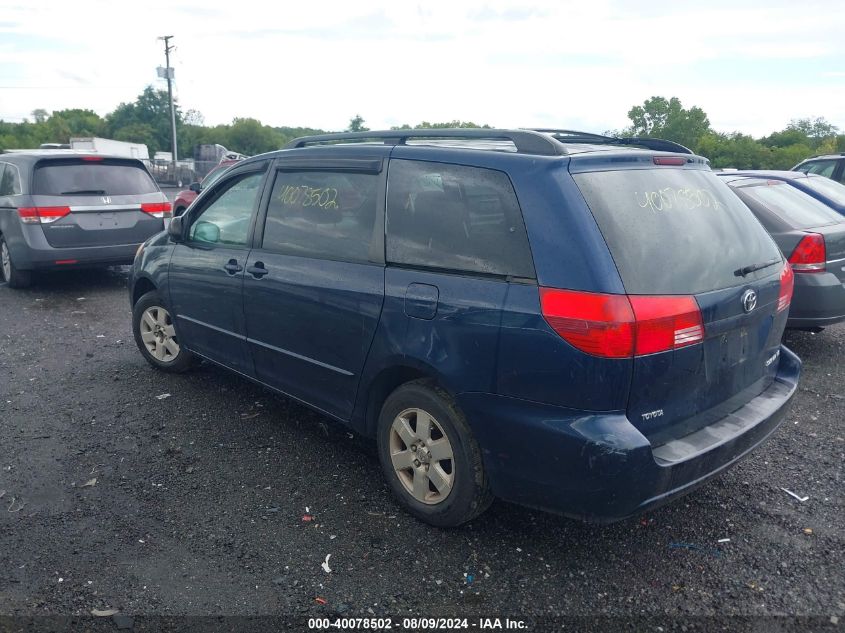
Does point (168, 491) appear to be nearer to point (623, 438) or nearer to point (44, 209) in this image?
point (623, 438)

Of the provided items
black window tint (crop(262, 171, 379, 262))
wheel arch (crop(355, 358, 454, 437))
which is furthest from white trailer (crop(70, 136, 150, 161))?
wheel arch (crop(355, 358, 454, 437))

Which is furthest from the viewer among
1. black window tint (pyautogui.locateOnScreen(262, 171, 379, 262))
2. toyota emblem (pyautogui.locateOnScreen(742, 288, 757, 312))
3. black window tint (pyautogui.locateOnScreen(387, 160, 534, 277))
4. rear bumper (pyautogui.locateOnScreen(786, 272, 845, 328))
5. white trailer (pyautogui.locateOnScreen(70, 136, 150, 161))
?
white trailer (pyautogui.locateOnScreen(70, 136, 150, 161))

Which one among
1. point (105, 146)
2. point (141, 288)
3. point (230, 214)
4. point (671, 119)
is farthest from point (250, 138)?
point (230, 214)

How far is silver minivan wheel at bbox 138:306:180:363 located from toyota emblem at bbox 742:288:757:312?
159 inches

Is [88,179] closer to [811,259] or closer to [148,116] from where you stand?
[811,259]

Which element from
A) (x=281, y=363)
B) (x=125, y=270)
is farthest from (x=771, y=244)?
(x=125, y=270)

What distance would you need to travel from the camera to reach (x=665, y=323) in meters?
2.75

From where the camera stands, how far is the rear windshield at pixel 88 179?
27.7 ft

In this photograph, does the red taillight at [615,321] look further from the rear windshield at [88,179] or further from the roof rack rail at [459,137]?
the rear windshield at [88,179]

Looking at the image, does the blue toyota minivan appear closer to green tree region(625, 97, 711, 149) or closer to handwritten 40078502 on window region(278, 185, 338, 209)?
handwritten 40078502 on window region(278, 185, 338, 209)

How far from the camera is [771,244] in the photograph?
142 inches

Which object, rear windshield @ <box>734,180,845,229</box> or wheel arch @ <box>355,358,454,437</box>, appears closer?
wheel arch @ <box>355,358,454,437</box>

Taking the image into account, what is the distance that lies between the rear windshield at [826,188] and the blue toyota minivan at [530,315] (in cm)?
393

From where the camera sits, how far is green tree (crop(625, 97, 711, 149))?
114ft
